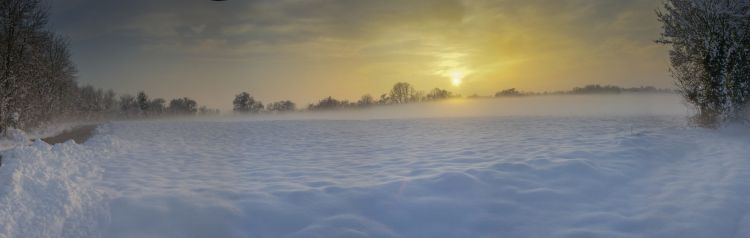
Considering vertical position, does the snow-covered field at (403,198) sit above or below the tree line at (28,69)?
below

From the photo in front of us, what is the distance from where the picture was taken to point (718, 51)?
58.3ft

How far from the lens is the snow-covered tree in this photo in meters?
17.4

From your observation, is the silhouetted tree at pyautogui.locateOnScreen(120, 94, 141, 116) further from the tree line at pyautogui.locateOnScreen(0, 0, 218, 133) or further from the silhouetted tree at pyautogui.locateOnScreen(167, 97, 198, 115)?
the tree line at pyautogui.locateOnScreen(0, 0, 218, 133)

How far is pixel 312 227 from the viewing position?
641 cm

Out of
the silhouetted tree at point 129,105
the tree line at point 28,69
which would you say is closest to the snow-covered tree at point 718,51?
the tree line at point 28,69

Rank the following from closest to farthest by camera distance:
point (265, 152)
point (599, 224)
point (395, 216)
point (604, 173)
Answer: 1. point (599, 224)
2. point (395, 216)
3. point (604, 173)
4. point (265, 152)

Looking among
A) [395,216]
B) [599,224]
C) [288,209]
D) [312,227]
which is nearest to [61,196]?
[288,209]

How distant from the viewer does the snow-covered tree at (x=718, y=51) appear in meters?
17.4

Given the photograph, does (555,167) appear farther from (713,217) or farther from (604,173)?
(713,217)

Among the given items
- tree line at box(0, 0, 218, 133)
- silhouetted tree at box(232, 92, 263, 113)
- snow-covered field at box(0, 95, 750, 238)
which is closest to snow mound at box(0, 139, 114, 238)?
snow-covered field at box(0, 95, 750, 238)

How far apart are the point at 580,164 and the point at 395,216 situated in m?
5.29

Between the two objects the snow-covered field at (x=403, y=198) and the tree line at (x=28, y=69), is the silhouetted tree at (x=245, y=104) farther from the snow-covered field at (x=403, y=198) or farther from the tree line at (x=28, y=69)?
the snow-covered field at (x=403, y=198)

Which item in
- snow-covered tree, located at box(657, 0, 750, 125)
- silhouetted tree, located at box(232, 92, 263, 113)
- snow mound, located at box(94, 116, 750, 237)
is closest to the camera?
snow mound, located at box(94, 116, 750, 237)

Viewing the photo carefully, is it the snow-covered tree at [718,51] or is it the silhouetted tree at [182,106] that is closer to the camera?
the snow-covered tree at [718,51]
